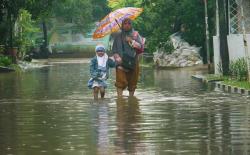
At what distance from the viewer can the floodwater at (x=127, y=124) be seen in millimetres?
12203

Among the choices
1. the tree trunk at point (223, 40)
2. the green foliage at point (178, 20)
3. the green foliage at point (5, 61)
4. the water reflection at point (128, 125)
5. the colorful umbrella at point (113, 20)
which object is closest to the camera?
the water reflection at point (128, 125)

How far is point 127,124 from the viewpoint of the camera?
51.6 ft

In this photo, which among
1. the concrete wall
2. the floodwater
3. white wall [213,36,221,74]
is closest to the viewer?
the floodwater

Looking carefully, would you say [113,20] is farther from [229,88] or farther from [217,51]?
[217,51]

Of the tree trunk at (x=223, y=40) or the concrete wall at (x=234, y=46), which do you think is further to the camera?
the tree trunk at (x=223, y=40)

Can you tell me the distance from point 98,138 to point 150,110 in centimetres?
545

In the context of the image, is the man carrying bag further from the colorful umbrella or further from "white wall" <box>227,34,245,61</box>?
"white wall" <box>227,34,245,61</box>

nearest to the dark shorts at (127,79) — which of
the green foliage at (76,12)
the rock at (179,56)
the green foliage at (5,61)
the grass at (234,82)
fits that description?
the grass at (234,82)

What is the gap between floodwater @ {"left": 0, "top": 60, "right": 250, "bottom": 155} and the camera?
12203 mm

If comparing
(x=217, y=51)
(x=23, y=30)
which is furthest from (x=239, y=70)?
(x=23, y=30)

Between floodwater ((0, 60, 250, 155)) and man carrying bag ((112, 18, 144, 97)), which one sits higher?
man carrying bag ((112, 18, 144, 97))

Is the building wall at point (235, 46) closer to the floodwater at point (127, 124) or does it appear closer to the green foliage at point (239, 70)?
the green foliage at point (239, 70)

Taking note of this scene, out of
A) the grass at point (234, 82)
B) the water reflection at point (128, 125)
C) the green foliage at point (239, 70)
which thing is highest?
the green foliage at point (239, 70)

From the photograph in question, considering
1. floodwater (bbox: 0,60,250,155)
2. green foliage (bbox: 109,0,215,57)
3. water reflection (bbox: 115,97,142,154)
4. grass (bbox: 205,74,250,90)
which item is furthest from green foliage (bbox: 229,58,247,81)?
green foliage (bbox: 109,0,215,57)
